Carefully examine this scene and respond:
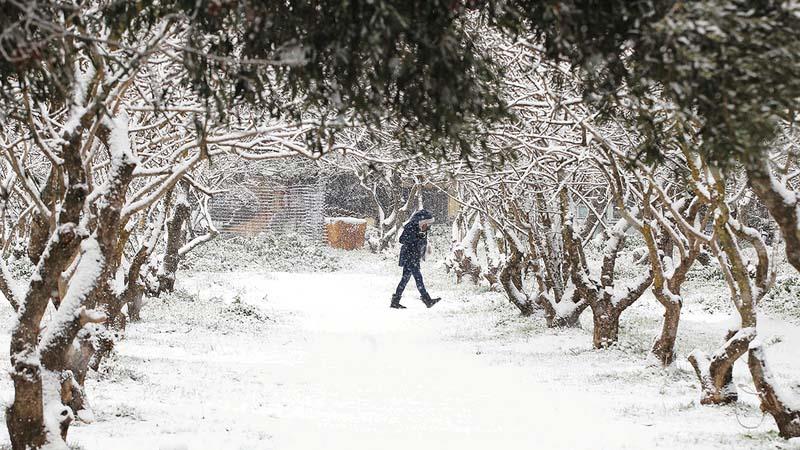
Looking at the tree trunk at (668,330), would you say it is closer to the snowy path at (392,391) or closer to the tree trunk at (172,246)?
the snowy path at (392,391)

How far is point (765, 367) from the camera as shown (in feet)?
23.7

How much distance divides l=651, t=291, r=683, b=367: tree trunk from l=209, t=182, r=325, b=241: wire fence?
26848 mm

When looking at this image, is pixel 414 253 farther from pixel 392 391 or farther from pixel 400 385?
pixel 392 391

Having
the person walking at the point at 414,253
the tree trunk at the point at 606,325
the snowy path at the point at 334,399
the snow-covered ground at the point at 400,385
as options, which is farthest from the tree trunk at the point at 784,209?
the person walking at the point at 414,253

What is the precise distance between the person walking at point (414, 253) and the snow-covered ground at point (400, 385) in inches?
19.4

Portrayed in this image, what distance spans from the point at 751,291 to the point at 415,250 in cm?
1170

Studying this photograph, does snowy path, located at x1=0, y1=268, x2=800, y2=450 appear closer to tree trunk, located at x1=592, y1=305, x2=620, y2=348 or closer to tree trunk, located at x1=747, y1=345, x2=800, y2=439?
tree trunk, located at x1=747, y1=345, x2=800, y2=439

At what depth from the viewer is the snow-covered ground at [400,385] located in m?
7.49

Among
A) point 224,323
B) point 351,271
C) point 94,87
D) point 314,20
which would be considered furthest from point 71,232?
point 351,271

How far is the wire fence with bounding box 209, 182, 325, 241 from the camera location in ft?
122

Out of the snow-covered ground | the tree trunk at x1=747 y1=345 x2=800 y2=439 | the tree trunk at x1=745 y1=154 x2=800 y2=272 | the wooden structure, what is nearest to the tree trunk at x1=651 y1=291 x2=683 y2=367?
the snow-covered ground

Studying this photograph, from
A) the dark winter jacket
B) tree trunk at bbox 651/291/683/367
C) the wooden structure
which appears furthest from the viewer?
the wooden structure

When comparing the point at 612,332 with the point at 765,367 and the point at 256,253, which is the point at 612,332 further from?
the point at 256,253

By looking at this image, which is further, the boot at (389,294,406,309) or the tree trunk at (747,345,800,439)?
the boot at (389,294,406,309)
